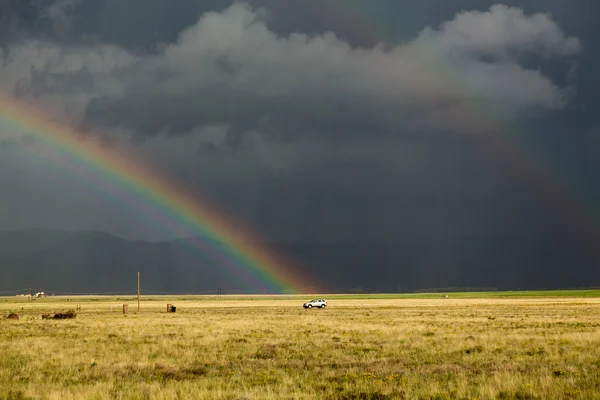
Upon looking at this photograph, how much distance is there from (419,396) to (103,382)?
9.54 metres

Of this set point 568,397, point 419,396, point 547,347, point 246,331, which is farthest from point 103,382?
point 246,331

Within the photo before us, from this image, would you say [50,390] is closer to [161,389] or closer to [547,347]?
[161,389]

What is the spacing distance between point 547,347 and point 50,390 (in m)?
20.3

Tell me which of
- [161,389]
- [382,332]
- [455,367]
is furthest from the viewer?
[382,332]

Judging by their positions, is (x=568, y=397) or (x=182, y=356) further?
(x=182, y=356)

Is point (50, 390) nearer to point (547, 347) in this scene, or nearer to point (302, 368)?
point (302, 368)

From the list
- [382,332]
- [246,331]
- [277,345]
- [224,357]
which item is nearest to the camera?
[224,357]

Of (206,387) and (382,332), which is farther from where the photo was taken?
(382,332)

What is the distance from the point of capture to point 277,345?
2945 centimetres

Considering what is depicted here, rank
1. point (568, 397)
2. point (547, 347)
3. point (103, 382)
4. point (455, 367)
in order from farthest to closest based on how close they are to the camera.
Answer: point (547, 347) < point (455, 367) < point (103, 382) < point (568, 397)

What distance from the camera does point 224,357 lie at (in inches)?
981

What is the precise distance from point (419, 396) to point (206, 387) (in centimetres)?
591

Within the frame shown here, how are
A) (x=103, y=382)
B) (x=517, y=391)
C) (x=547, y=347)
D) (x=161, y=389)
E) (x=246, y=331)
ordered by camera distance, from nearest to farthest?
(x=517, y=391)
(x=161, y=389)
(x=103, y=382)
(x=547, y=347)
(x=246, y=331)

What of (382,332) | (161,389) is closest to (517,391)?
(161,389)
